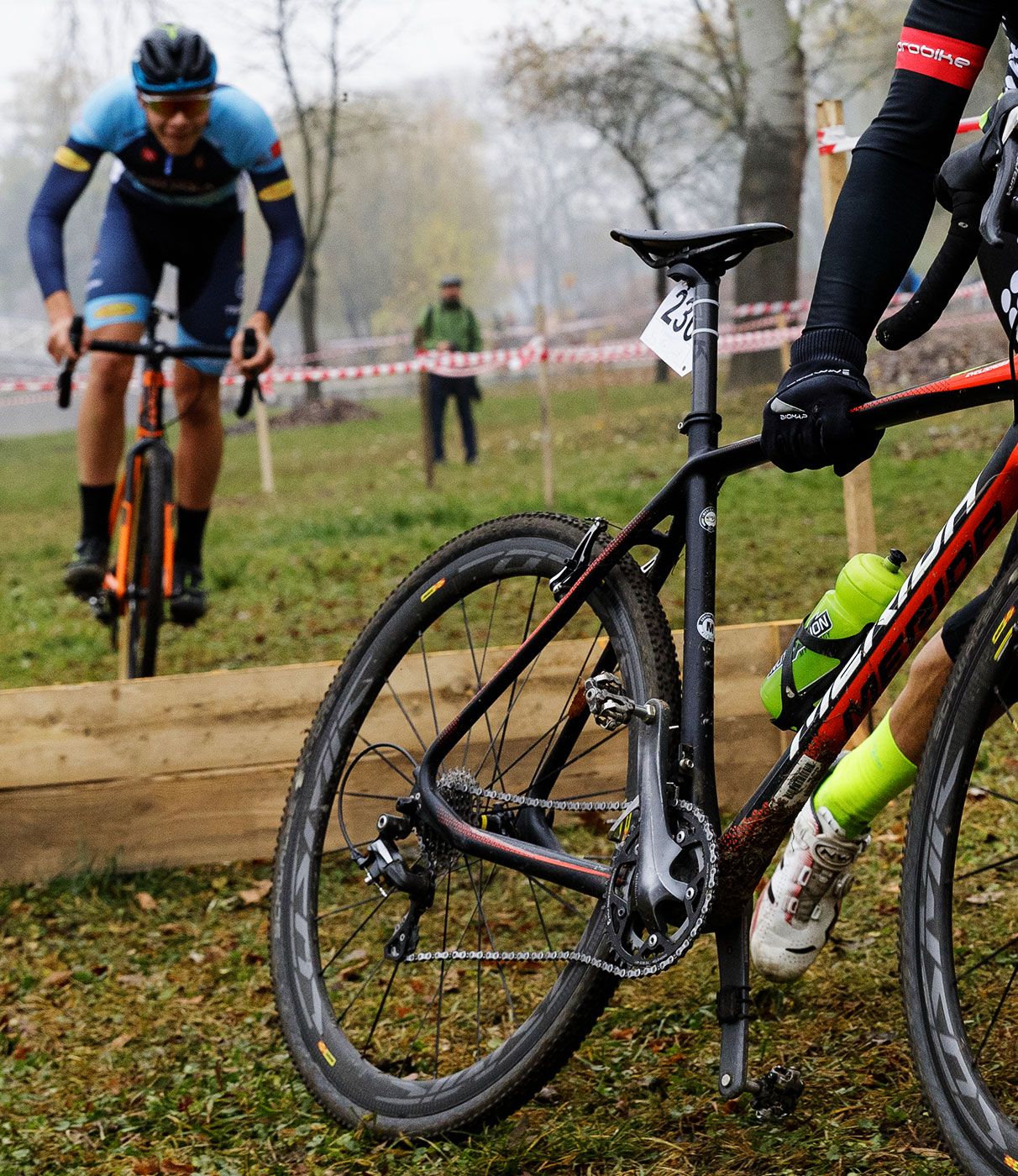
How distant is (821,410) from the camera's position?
177cm

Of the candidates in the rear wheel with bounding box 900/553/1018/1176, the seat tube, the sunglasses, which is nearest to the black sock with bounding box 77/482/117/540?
the sunglasses

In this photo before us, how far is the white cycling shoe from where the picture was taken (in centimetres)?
204

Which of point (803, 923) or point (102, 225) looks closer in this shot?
point (803, 923)

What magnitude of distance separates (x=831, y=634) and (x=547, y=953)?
2.25 feet

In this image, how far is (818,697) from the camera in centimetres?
201

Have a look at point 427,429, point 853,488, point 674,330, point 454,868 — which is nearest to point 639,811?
point 454,868

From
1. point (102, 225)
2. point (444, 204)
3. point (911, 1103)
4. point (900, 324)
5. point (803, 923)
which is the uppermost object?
point (444, 204)

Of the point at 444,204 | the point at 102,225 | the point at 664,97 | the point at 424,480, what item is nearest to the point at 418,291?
the point at 444,204

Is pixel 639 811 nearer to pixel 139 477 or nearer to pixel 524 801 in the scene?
pixel 524 801

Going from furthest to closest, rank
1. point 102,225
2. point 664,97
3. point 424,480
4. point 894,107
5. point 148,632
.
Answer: point 664,97, point 424,480, point 102,225, point 148,632, point 894,107

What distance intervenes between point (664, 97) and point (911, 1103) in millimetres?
19465

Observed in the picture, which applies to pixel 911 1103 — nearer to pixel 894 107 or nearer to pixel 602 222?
pixel 894 107

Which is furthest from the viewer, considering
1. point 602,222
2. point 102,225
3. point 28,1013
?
point 602,222

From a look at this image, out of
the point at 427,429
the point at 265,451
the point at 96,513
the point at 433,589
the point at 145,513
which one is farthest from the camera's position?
the point at 265,451
